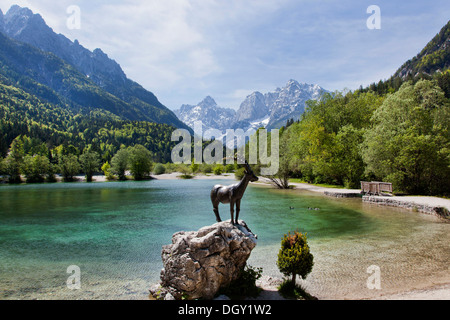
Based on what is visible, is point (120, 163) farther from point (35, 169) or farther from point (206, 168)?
point (206, 168)

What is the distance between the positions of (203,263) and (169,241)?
32.9ft

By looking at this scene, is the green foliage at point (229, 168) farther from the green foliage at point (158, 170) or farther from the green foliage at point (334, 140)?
the green foliage at point (334, 140)

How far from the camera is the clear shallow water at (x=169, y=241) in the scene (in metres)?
10.4

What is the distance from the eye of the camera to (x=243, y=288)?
901 cm

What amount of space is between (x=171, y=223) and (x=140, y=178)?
268 ft

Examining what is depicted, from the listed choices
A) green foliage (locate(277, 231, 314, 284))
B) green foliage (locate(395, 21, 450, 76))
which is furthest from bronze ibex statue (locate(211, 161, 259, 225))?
green foliage (locate(395, 21, 450, 76))

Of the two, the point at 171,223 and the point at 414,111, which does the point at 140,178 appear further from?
the point at 414,111

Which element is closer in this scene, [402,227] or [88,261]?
[88,261]

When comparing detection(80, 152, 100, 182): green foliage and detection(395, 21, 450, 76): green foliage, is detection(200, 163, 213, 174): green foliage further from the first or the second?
detection(395, 21, 450, 76): green foliage

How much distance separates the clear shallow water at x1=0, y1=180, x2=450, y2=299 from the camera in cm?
1044

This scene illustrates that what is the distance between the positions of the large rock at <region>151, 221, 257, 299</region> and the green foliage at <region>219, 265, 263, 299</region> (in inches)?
7.6
